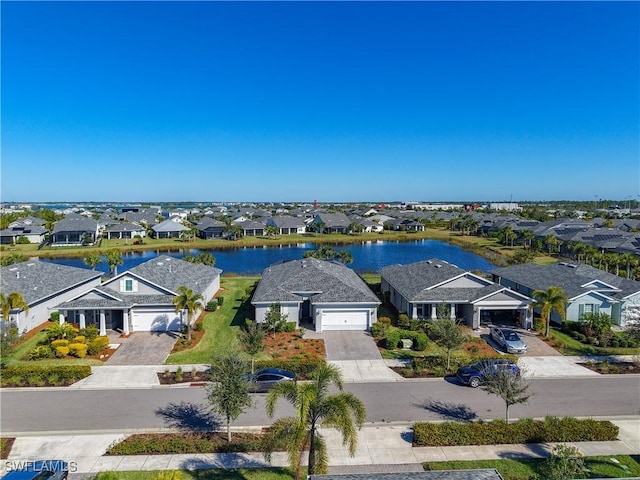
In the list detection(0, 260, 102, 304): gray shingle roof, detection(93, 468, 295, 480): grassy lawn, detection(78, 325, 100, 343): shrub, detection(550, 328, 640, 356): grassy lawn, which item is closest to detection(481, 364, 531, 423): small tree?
detection(93, 468, 295, 480): grassy lawn

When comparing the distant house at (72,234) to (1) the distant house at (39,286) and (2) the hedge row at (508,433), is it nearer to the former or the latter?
(1) the distant house at (39,286)

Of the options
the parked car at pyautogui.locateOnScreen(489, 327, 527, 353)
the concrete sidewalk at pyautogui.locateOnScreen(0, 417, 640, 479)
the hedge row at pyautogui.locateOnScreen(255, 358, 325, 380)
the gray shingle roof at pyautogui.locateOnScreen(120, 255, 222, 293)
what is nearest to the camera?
the concrete sidewalk at pyautogui.locateOnScreen(0, 417, 640, 479)

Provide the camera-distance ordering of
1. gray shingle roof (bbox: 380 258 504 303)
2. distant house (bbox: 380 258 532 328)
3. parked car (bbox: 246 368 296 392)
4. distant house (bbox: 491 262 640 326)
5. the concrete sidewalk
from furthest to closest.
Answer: gray shingle roof (bbox: 380 258 504 303) → distant house (bbox: 491 262 640 326) → distant house (bbox: 380 258 532 328) → parked car (bbox: 246 368 296 392) → the concrete sidewalk

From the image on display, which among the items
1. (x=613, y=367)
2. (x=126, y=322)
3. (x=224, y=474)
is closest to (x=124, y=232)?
(x=126, y=322)

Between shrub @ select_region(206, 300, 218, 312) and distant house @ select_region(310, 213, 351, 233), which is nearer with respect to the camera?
shrub @ select_region(206, 300, 218, 312)

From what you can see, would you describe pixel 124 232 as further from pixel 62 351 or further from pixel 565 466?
pixel 565 466

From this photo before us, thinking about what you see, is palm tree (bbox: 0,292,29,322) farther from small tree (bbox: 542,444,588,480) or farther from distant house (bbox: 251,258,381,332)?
small tree (bbox: 542,444,588,480)

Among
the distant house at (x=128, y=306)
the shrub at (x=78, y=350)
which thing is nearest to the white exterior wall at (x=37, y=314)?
the distant house at (x=128, y=306)

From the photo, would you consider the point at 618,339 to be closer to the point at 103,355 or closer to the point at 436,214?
the point at 103,355
